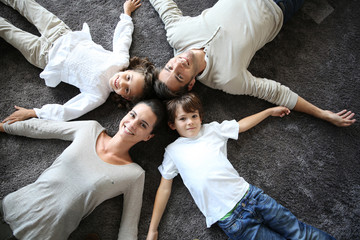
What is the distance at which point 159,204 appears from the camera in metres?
1.32

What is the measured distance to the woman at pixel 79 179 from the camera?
1114 millimetres

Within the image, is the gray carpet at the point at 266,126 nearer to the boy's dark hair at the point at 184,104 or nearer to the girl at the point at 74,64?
the girl at the point at 74,64

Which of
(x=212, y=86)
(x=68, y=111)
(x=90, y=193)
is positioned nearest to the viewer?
(x=90, y=193)

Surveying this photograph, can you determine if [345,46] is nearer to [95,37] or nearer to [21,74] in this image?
[95,37]

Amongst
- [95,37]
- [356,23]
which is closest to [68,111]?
[95,37]

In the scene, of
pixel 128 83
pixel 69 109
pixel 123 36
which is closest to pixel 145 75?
pixel 128 83

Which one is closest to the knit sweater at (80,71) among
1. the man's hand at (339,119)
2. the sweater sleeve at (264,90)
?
the sweater sleeve at (264,90)

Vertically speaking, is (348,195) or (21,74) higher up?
(21,74)

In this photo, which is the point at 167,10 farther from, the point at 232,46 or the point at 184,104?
the point at 184,104

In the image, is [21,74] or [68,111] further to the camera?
[21,74]

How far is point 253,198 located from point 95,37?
4.73ft

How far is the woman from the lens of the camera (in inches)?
43.9

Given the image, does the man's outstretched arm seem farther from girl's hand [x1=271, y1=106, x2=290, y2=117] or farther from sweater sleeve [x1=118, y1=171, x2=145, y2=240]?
sweater sleeve [x1=118, y1=171, x2=145, y2=240]

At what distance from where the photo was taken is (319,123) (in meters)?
1.50
